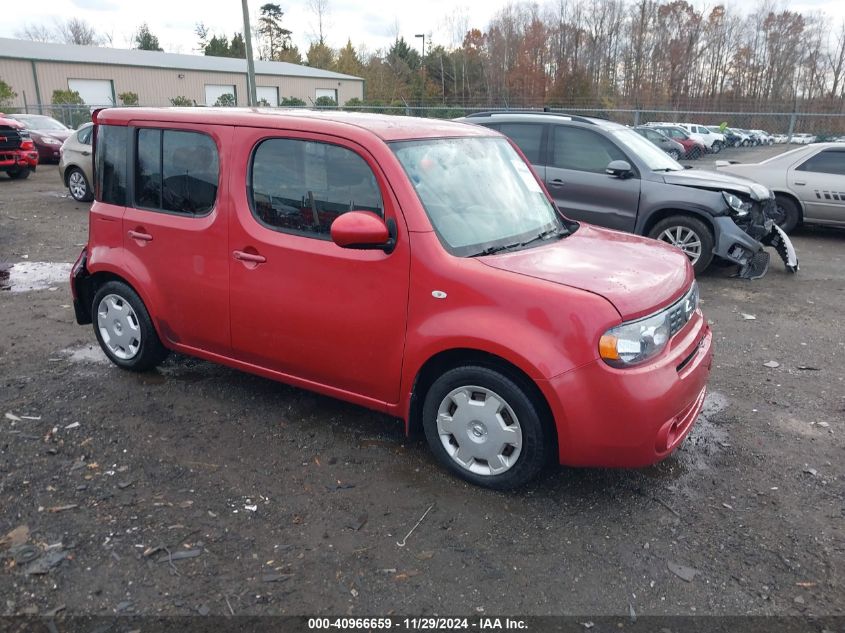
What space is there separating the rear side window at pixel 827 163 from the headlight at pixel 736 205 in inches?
134

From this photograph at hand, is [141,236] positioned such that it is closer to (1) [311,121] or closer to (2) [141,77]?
(1) [311,121]

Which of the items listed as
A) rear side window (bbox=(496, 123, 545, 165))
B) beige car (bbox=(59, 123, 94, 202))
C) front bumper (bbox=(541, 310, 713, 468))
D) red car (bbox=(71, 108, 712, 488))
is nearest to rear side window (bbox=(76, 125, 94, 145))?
beige car (bbox=(59, 123, 94, 202))

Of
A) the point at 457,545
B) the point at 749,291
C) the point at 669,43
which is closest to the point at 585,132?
the point at 749,291

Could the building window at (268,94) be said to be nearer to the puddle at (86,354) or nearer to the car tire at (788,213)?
the car tire at (788,213)

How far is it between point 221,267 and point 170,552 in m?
1.75

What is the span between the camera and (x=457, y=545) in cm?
313

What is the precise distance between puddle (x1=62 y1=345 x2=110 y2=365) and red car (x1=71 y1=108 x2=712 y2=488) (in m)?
1.06

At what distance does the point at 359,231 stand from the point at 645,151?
6.42 m

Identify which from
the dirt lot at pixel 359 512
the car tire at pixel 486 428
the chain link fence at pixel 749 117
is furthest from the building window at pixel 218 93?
the car tire at pixel 486 428

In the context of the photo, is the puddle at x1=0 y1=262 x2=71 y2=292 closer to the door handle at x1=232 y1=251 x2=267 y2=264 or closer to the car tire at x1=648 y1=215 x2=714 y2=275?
the door handle at x1=232 y1=251 x2=267 y2=264

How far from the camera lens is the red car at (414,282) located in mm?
3160

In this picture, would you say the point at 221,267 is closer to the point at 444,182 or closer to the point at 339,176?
the point at 339,176

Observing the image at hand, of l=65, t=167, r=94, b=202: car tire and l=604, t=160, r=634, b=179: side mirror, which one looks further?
l=65, t=167, r=94, b=202: car tire

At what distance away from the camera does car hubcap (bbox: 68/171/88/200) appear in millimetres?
13789
